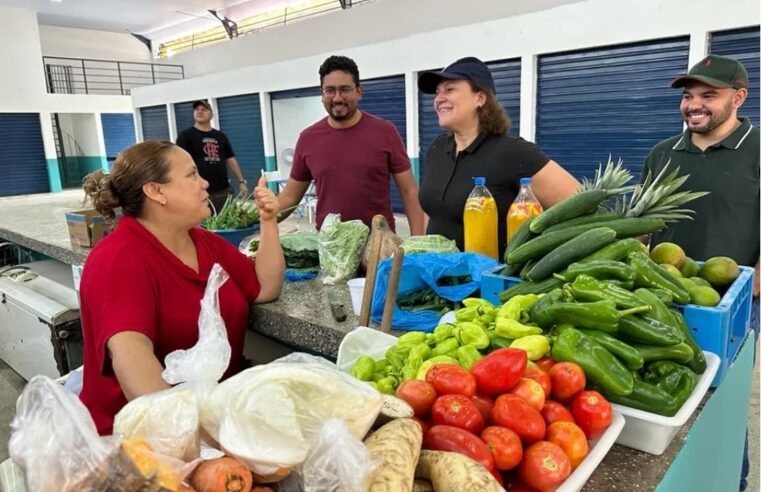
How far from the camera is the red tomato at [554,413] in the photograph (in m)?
1.02

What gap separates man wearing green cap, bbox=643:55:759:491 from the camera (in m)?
2.51

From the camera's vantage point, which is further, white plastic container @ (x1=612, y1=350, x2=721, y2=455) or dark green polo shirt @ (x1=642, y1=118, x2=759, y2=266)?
dark green polo shirt @ (x1=642, y1=118, x2=759, y2=266)

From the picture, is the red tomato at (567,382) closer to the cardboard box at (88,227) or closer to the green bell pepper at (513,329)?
the green bell pepper at (513,329)

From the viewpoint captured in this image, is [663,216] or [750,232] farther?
[750,232]

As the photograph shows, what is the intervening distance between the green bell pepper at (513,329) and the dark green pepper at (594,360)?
2.2 inches

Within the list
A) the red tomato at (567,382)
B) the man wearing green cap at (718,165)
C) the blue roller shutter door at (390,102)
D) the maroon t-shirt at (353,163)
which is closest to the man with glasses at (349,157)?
the maroon t-shirt at (353,163)

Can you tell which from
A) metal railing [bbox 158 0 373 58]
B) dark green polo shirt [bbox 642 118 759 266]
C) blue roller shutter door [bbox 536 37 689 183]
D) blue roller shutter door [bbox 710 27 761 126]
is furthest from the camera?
metal railing [bbox 158 0 373 58]

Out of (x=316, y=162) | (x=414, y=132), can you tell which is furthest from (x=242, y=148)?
(x=316, y=162)

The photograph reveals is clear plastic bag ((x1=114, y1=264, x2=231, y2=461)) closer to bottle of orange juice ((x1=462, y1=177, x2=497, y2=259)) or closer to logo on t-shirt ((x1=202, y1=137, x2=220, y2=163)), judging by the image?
bottle of orange juice ((x1=462, y1=177, x2=497, y2=259))

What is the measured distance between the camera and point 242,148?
12.1 m

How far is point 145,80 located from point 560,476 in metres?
20.1

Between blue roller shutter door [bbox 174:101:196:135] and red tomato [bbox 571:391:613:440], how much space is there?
1374 centimetres

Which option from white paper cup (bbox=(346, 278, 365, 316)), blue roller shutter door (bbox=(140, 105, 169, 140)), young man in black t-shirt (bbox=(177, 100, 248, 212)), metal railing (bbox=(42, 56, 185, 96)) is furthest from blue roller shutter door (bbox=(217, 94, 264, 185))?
white paper cup (bbox=(346, 278, 365, 316))

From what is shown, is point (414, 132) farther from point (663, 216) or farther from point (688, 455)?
point (688, 455)
